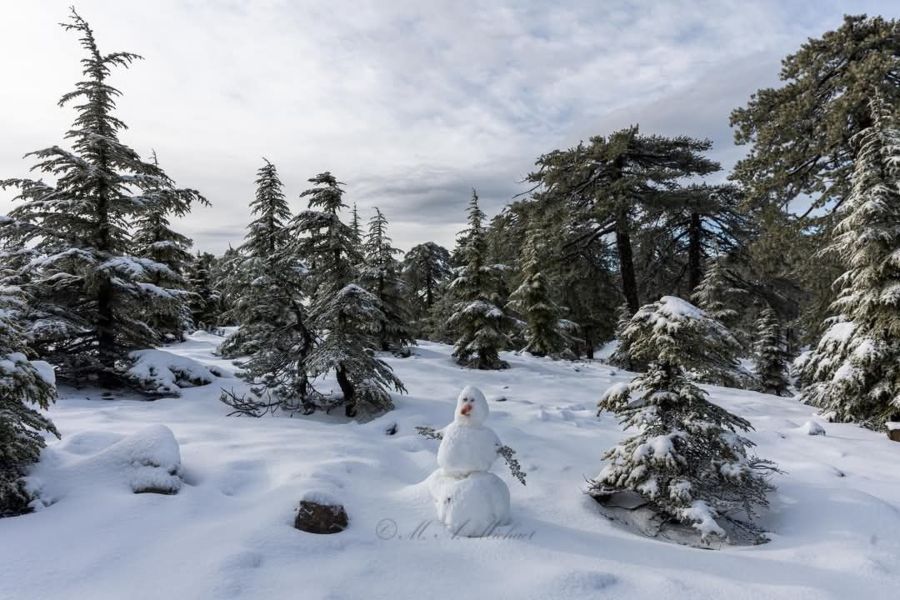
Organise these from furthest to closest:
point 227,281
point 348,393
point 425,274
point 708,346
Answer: point 425,274, point 227,281, point 348,393, point 708,346

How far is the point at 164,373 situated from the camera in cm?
1069

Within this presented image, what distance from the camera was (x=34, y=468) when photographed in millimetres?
4734

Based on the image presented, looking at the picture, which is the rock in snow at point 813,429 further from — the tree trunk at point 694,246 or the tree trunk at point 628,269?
the tree trunk at point 694,246

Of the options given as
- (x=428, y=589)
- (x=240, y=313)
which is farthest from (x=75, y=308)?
(x=428, y=589)

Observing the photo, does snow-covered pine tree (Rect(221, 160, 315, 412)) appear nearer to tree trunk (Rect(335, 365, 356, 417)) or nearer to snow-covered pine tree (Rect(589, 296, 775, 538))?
tree trunk (Rect(335, 365, 356, 417))

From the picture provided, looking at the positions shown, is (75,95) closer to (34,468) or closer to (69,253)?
(69,253)

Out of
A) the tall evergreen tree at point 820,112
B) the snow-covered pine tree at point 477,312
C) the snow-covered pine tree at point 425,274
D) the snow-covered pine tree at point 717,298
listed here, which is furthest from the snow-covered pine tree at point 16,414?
the snow-covered pine tree at point 425,274

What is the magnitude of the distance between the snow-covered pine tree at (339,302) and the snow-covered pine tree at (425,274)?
20.7m

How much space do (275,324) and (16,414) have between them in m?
6.01

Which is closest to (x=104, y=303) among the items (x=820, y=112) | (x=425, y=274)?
(x=820, y=112)

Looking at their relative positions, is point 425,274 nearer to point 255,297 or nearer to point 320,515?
point 255,297

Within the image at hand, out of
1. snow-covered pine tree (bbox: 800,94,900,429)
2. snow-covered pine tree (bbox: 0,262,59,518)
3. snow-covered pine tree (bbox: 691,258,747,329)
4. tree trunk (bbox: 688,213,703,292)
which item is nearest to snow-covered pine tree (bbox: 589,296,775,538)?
snow-covered pine tree (bbox: 800,94,900,429)

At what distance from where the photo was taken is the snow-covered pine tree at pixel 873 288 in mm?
8383

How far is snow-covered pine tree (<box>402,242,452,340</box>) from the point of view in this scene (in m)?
32.1
